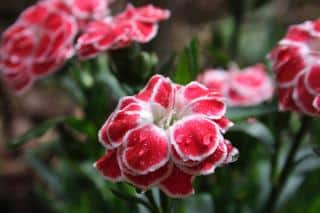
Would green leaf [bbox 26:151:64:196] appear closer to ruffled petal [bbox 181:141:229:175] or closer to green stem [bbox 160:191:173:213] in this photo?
green stem [bbox 160:191:173:213]

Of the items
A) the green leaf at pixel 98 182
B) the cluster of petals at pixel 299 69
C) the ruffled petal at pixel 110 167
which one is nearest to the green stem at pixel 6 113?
the green leaf at pixel 98 182

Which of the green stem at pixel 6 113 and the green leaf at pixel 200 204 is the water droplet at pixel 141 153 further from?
the green stem at pixel 6 113

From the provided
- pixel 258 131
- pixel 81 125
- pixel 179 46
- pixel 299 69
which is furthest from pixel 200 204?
pixel 179 46

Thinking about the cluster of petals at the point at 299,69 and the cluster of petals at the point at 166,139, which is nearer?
the cluster of petals at the point at 166,139

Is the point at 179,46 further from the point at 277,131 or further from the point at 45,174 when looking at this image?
the point at 277,131

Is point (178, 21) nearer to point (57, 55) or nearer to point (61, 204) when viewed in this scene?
point (61, 204)

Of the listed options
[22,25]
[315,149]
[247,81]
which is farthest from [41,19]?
[315,149]

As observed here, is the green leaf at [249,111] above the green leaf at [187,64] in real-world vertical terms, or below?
below
